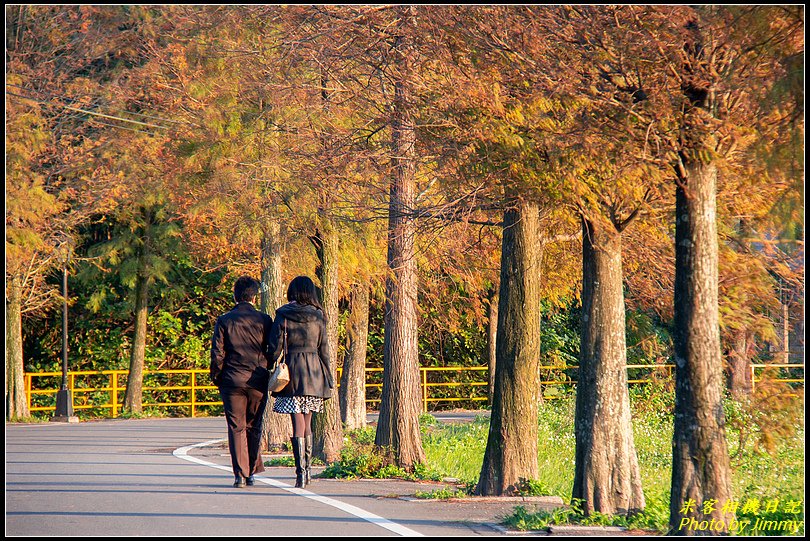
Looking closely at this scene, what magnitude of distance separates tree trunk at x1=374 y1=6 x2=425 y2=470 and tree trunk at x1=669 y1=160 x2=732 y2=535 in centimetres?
498

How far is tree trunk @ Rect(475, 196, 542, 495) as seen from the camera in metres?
11.7

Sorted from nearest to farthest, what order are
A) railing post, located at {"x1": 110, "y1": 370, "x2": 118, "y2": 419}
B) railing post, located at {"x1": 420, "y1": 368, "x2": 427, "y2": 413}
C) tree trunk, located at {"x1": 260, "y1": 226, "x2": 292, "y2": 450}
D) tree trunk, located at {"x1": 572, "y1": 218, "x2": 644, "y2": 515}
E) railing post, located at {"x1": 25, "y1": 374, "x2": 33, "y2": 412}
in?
tree trunk, located at {"x1": 572, "y1": 218, "x2": 644, "y2": 515}
tree trunk, located at {"x1": 260, "y1": 226, "x2": 292, "y2": 450}
railing post, located at {"x1": 25, "y1": 374, "x2": 33, "y2": 412}
railing post, located at {"x1": 110, "y1": 370, "x2": 118, "y2": 419}
railing post, located at {"x1": 420, "y1": 368, "x2": 427, "y2": 413}

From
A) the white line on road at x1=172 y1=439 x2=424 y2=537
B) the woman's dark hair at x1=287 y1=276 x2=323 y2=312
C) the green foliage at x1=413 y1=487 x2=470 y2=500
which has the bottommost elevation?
the green foliage at x1=413 y1=487 x2=470 y2=500

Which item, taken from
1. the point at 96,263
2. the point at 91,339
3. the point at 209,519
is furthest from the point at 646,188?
the point at 91,339

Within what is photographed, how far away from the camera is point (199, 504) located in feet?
32.6

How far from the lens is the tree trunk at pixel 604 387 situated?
980cm

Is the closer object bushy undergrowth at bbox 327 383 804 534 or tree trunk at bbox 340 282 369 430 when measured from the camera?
bushy undergrowth at bbox 327 383 804 534

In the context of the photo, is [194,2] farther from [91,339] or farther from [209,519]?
[91,339]

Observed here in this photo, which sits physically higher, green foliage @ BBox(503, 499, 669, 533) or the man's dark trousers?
the man's dark trousers

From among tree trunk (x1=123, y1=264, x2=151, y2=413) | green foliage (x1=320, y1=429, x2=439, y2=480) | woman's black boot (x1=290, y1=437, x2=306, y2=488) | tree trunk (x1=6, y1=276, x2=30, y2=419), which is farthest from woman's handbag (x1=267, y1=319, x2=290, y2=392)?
tree trunk (x1=123, y1=264, x2=151, y2=413)

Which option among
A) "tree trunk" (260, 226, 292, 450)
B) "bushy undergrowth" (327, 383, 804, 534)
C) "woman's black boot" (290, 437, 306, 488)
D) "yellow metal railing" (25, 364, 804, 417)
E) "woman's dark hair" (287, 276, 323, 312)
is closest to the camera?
Answer: "bushy undergrowth" (327, 383, 804, 534)

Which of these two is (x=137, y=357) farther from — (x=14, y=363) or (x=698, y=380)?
(x=698, y=380)

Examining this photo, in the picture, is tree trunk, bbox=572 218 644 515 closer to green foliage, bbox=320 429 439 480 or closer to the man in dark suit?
the man in dark suit

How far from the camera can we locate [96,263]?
31.6 m
